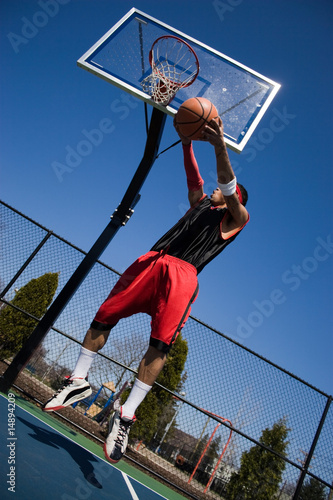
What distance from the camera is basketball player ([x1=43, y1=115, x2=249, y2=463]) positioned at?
2428 mm

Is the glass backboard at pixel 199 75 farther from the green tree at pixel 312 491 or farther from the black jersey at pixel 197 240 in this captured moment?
the green tree at pixel 312 491

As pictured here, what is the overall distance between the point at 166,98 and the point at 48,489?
143 inches

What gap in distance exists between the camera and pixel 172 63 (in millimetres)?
4117

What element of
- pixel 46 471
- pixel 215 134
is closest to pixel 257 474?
pixel 46 471

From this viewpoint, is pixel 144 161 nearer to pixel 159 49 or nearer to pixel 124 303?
pixel 159 49

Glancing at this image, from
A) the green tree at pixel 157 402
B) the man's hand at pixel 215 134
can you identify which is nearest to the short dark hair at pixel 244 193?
the man's hand at pixel 215 134

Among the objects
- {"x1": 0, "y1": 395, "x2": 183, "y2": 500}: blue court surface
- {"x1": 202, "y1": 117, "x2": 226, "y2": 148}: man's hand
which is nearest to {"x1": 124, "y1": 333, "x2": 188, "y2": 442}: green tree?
{"x1": 0, "y1": 395, "x2": 183, "y2": 500}: blue court surface

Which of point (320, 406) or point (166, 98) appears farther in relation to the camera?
point (320, 406)

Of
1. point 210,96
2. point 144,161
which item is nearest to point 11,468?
point 144,161

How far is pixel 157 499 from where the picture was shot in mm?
3375

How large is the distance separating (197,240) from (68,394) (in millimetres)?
1504

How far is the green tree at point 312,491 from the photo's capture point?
514 centimetres

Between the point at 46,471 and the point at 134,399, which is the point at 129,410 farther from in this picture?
the point at 46,471

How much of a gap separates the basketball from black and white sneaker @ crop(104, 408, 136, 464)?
2.22 m
